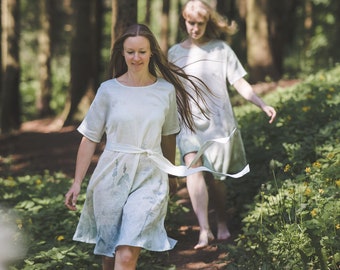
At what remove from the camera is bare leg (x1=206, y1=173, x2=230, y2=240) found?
646 centimetres

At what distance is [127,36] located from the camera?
458 cm

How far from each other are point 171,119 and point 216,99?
1721 mm

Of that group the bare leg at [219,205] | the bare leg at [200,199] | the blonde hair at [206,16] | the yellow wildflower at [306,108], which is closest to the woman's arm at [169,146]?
the bare leg at [200,199]

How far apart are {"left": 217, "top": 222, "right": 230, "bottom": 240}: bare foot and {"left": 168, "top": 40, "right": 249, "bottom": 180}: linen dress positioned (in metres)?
0.44

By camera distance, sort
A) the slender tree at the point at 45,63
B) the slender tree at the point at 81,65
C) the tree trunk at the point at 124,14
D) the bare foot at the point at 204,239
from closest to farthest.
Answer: the bare foot at the point at 204,239 < the tree trunk at the point at 124,14 < the slender tree at the point at 81,65 < the slender tree at the point at 45,63

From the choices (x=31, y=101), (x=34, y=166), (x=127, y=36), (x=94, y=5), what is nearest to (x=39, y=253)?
(x=127, y=36)

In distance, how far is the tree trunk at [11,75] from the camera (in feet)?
50.6

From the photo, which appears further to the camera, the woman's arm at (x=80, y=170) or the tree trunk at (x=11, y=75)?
the tree trunk at (x=11, y=75)

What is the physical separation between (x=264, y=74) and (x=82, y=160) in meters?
12.7

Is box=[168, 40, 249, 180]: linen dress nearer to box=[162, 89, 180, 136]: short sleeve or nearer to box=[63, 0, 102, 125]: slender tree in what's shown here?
box=[162, 89, 180, 136]: short sleeve

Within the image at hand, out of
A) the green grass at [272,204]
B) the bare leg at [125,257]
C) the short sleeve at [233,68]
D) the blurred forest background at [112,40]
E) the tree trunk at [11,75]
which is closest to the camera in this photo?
the bare leg at [125,257]

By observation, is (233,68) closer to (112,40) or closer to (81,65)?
(112,40)

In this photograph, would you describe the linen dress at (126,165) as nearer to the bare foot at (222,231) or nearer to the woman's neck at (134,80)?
the woman's neck at (134,80)

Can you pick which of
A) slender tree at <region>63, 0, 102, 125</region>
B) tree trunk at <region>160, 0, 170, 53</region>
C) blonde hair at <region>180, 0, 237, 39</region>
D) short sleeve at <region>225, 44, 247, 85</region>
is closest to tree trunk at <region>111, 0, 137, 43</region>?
blonde hair at <region>180, 0, 237, 39</region>
